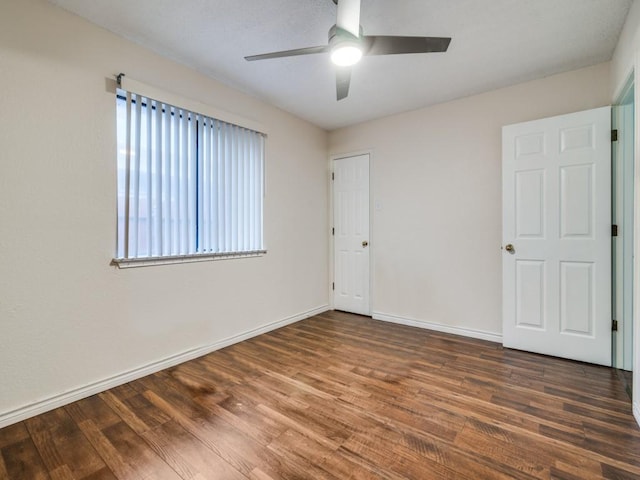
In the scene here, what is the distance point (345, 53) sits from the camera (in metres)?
1.75

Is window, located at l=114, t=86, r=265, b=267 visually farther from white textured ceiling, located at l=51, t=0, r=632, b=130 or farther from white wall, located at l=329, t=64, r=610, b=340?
white wall, located at l=329, t=64, r=610, b=340

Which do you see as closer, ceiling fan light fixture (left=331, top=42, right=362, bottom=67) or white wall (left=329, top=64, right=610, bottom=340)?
ceiling fan light fixture (left=331, top=42, right=362, bottom=67)

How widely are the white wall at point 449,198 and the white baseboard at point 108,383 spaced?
6.27 feet

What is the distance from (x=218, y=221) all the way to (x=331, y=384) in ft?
5.95

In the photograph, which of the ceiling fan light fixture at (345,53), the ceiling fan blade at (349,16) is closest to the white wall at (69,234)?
the ceiling fan light fixture at (345,53)

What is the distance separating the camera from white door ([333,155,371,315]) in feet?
13.3

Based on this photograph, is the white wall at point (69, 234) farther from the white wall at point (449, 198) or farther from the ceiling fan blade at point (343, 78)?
the white wall at point (449, 198)

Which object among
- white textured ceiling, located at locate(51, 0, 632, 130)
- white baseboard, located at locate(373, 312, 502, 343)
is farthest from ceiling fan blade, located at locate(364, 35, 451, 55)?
white baseboard, located at locate(373, 312, 502, 343)

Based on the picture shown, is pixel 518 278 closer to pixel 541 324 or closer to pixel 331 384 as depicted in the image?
pixel 541 324

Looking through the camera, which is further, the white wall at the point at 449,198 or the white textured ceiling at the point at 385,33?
the white wall at the point at 449,198

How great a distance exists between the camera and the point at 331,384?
7.23 feet

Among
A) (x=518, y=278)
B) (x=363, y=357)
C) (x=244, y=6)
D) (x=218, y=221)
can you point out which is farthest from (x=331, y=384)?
(x=244, y=6)

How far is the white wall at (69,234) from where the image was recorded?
179 cm

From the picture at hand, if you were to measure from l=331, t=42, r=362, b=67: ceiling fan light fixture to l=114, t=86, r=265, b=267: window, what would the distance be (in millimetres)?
1522
